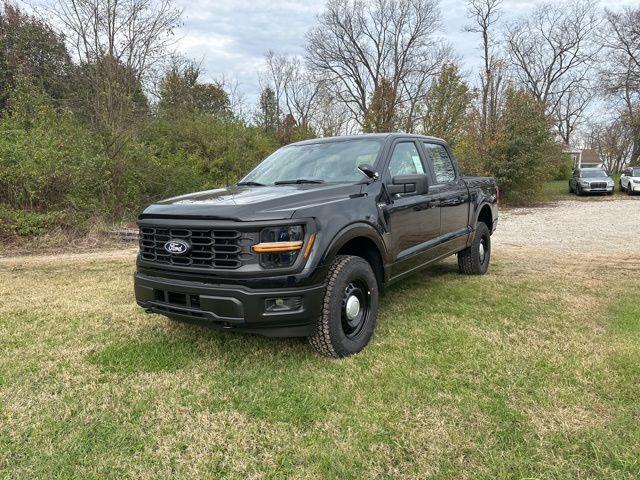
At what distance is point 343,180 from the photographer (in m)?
3.91

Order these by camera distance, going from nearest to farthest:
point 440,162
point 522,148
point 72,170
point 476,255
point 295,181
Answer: point 295,181 < point 440,162 < point 476,255 < point 72,170 < point 522,148

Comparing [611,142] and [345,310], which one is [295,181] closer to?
[345,310]

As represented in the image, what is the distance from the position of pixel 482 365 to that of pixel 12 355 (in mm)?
3619

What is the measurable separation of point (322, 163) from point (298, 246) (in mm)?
1465

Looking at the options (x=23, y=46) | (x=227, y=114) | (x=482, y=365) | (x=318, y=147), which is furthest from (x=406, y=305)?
(x=23, y=46)

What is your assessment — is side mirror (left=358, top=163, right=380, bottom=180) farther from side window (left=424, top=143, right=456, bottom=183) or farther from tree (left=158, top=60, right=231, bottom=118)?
tree (left=158, top=60, right=231, bottom=118)

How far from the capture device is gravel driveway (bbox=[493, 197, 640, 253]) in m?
8.98

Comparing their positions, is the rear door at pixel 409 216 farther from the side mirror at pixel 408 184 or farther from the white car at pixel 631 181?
the white car at pixel 631 181

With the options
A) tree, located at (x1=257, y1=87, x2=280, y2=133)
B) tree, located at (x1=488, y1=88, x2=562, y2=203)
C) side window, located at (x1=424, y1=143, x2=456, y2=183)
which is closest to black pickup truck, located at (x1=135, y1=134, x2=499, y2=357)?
side window, located at (x1=424, y1=143, x2=456, y2=183)

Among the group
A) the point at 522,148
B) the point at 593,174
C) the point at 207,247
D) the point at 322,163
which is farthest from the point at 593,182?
the point at 207,247

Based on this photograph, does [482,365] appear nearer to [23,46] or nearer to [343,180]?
[343,180]

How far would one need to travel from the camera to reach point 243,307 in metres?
2.91

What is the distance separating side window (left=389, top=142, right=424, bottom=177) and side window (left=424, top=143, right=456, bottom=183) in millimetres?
304

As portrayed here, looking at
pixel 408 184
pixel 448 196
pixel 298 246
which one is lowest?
pixel 298 246
